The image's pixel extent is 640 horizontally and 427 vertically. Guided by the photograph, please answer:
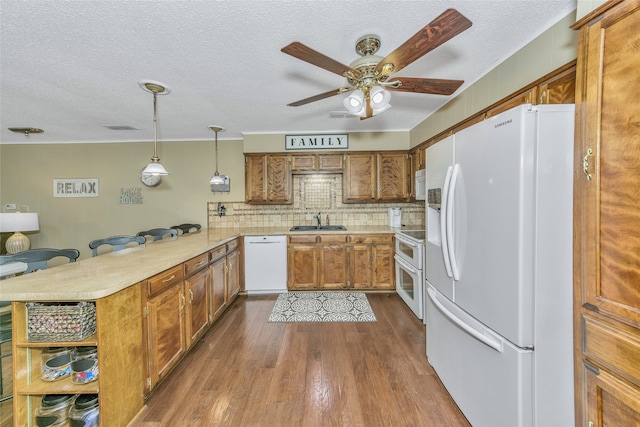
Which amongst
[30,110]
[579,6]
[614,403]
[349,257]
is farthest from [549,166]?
[30,110]

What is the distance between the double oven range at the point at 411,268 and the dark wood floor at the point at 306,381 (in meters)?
0.29

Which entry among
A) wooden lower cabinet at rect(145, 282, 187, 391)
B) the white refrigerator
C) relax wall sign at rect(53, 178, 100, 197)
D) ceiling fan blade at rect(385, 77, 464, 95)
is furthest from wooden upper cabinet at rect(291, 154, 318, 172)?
relax wall sign at rect(53, 178, 100, 197)

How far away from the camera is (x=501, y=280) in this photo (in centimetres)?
121

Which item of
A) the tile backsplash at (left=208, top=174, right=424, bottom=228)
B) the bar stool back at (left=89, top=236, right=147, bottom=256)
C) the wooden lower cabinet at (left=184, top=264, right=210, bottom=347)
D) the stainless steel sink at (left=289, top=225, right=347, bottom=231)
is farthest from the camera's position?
the tile backsplash at (left=208, top=174, right=424, bottom=228)

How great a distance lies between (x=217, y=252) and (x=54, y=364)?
152 centimetres

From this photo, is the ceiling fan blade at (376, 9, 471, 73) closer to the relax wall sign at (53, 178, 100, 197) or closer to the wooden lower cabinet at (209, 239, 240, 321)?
the wooden lower cabinet at (209, 239, 240, 321)

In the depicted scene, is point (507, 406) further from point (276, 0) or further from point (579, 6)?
point (276, 0)

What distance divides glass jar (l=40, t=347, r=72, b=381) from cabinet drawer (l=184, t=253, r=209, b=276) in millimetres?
832

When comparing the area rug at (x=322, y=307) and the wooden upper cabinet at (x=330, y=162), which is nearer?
the area rug at (x=322, y=307)

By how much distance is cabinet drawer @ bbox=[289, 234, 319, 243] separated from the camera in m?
3.69

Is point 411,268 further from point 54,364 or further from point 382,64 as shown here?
point 54,364

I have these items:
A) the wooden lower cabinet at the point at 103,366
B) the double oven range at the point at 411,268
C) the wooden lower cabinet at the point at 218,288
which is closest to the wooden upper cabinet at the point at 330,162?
the double oven range at the point at 411,268

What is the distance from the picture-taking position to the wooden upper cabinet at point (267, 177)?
13.0 feet

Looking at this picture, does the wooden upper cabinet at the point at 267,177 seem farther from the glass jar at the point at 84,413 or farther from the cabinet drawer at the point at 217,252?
the glass jar at the point at 84,413
